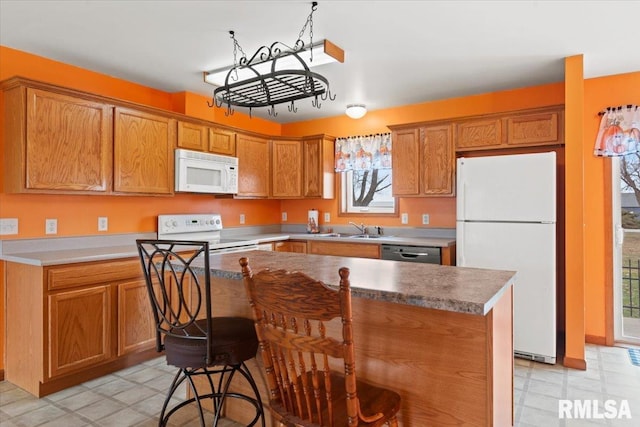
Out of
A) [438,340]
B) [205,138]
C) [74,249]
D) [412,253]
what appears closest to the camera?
[438,340]

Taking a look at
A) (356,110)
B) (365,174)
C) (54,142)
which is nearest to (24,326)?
(54,142)

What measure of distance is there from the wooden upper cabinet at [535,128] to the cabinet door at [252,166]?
2.67 metres

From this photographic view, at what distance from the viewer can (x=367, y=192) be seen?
4801 mm

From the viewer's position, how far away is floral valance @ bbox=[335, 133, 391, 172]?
4.45 metres

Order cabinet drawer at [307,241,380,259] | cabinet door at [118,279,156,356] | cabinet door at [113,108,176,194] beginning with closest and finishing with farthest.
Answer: cabinet door at [118,279,156,356] < cabinet door at [113,108,176,194] < cabinet drawer at [307,241,380,259]

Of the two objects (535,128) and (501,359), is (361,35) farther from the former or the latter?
(501,359)

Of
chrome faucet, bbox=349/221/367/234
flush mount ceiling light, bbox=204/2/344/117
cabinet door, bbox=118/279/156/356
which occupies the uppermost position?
flush mount ceiling light, bbox=204/2/344/117

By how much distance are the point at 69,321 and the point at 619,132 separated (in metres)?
4.61

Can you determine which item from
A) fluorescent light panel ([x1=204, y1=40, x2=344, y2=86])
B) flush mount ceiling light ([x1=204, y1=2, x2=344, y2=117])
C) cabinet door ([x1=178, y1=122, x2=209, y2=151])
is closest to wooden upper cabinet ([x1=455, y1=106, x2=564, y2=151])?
fluorescent light panel ([x1=204, y1=40, x2=344, y2=86])

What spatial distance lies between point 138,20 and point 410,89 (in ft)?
8.19

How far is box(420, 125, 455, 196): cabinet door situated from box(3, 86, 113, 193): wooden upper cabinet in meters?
2.92

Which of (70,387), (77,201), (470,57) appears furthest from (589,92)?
(70,387)

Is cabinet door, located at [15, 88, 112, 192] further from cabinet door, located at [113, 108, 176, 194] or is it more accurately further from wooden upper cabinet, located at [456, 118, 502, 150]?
wooden upper cabinet, located at [456, 118, 502, 150]

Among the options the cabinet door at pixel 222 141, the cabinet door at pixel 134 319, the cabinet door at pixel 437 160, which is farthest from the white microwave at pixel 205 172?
the cabinet door at pixel 437 160
